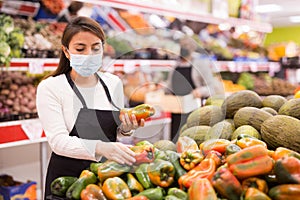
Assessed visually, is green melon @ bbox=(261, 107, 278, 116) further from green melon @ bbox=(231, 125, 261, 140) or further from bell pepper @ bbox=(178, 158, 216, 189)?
bell pepper @ bbox=(178, 158, 216, 189)

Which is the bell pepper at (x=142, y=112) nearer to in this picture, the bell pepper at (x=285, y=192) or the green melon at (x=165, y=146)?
the green melon at (x=165, y=146)

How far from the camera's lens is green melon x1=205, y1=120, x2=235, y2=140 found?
64.5 inches

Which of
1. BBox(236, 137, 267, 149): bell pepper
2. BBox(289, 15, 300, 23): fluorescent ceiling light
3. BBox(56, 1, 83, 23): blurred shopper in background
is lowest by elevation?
BBox(236, 137, 267, 149): bell pepper

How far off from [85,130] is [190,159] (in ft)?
2.23

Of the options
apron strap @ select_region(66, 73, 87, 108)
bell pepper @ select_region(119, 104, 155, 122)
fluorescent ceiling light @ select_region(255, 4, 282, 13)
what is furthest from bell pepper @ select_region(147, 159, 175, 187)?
fluorescent ceiling light @ select_region(255, 4, 282, 13)

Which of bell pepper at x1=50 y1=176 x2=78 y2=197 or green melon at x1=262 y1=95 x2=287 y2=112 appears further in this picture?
green melon at x1=262 y1=95 x2=287 y2=112

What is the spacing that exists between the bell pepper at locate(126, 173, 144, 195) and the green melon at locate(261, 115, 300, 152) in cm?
58

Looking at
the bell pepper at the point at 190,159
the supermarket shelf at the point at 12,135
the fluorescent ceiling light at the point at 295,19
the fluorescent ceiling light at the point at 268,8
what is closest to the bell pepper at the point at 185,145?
the bell pepper at the point at 190,159

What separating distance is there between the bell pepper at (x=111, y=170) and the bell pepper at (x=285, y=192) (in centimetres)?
45

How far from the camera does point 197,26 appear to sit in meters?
6.25

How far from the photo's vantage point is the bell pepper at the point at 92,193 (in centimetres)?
125

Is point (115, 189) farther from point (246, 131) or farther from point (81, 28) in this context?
point (81, 28)

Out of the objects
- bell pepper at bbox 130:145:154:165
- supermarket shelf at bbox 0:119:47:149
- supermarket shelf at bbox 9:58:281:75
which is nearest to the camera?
bell pepper at bbox 130:145:154:165

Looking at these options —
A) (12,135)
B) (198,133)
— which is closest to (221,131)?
(198,133)
